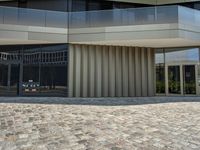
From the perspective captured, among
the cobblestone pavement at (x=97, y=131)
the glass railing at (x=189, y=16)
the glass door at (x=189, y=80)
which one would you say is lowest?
the cobblestone pavement at (x=97, y=131)

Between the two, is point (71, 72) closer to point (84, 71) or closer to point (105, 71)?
point (84, 71)

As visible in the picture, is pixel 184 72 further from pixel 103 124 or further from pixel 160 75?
pixel 103 124

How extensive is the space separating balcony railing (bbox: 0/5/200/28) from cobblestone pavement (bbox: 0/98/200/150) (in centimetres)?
785

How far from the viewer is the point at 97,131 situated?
21.5ft

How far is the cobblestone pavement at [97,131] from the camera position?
5.44m

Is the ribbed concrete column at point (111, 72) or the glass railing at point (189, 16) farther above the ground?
the glass railing at point (189, 16)

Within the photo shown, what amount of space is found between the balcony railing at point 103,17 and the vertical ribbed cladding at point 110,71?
1.87 m

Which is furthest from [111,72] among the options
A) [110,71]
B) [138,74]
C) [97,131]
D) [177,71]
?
[97,131]

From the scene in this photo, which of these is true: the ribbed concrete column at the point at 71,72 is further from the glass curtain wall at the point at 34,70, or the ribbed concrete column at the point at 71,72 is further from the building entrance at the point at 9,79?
the building entrance at the point at 9,79

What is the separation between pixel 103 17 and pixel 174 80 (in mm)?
7551

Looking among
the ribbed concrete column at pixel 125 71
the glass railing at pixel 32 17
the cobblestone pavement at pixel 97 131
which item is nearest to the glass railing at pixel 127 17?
the glass railing at pixel 32 17

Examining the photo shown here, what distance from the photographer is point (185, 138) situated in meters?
6.07

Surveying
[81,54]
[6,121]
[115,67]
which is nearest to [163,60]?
[115,67]

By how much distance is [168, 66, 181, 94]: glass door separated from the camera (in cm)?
1781
